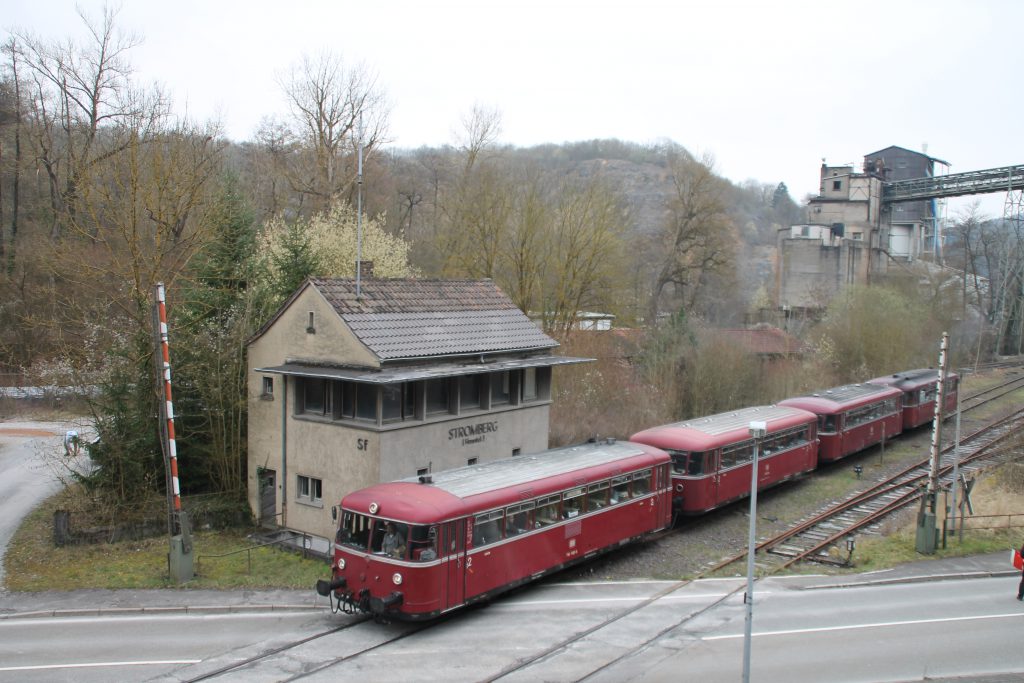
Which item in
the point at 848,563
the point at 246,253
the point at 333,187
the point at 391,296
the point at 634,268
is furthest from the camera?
the point at 634,268

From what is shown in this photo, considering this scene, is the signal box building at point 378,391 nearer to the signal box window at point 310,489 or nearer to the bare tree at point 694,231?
the signal box window at point 310,489

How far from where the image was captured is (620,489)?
2073cm

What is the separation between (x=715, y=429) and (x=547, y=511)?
9.55m

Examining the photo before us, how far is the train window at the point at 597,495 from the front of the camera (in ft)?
64.7

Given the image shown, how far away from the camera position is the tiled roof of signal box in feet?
73.8

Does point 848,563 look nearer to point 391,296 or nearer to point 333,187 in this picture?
point 391,296

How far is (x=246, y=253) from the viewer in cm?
3069

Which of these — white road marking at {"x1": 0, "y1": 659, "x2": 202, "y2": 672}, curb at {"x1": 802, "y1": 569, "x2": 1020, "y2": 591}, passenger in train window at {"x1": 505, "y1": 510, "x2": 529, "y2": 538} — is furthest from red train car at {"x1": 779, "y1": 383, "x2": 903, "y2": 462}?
white road marking at {"x1": 0, "y1": 659, "x2": 202, "y2": 672}

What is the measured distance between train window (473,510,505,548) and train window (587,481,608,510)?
10.4 ft

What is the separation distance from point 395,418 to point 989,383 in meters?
49.2

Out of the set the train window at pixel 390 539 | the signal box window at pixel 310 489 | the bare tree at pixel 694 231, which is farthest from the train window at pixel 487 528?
the bare tree at pixel 694 231

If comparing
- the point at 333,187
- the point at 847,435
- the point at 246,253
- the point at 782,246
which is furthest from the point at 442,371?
the point at 782,246

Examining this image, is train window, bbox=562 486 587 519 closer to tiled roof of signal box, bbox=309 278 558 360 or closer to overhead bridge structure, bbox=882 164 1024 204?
tiled roof of signal box, bbox=309 278 558 360

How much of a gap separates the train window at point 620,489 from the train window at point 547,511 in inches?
86.2
